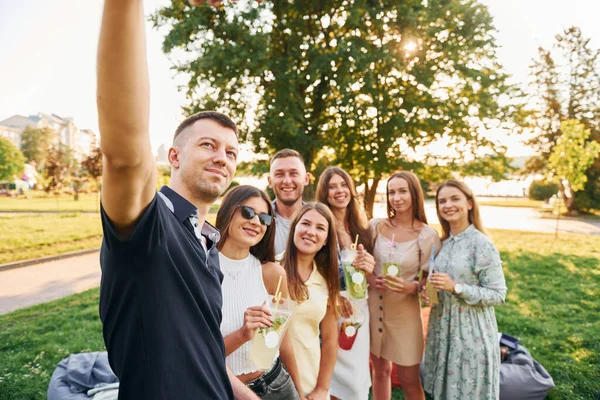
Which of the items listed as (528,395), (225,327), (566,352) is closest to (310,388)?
(225,327)

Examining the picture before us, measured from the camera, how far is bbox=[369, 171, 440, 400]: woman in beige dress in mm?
3484

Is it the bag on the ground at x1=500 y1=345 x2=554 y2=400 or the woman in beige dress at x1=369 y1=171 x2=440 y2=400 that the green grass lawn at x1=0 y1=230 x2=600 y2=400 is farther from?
the woman in beige dress at x1=369 y1=171 x2=440 y2=400

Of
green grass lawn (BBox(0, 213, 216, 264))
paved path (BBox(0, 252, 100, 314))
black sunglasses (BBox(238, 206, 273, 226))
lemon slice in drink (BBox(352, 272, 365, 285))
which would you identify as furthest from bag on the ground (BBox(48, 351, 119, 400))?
green grass lawn (BBox(0, 213, 216, 264))

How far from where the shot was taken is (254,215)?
2.45 m

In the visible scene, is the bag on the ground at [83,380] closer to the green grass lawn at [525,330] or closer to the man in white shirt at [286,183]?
the green grass lawn at [525,330]

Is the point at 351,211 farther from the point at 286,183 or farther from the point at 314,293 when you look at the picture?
the point at 314,293

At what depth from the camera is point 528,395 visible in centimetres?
390

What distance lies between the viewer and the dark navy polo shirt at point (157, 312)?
1.05 meters

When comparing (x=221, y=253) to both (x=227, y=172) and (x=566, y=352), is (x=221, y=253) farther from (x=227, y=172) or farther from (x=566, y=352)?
(x=566, y=352)

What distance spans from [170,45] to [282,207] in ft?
32.5

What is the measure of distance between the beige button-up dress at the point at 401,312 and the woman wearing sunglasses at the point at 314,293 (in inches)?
32.0

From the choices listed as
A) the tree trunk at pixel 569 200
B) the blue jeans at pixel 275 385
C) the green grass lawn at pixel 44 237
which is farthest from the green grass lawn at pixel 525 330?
the tree trunk at pixel 569 200

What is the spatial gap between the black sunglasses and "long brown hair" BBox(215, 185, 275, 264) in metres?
0.09

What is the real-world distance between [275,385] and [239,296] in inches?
23.1
